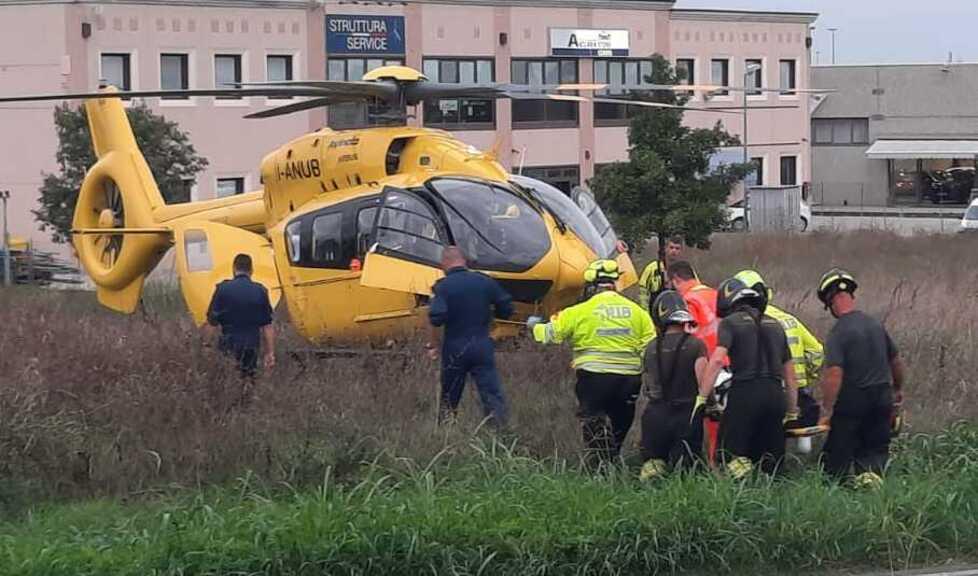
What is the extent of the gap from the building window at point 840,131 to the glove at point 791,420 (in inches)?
2713

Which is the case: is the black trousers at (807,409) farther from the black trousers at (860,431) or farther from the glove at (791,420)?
the black trousers at (860,431)

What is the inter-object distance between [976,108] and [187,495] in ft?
232

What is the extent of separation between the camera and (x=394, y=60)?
166 ft

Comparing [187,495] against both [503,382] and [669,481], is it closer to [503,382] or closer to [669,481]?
[669,481]

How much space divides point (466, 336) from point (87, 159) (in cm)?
2882

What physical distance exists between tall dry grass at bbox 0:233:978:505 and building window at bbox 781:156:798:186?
50004mm

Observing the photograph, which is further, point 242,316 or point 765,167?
point 765,167

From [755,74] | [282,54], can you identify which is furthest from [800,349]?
[755,74]

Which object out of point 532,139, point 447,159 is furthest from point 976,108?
point 447,159

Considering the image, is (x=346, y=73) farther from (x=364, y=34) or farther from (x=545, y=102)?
(x=545, y=102)

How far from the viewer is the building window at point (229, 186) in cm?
4609

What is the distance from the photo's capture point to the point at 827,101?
77375mm

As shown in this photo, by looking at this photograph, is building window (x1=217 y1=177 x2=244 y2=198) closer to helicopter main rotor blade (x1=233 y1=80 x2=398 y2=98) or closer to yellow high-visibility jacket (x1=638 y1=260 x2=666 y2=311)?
helicopter main rotor blade (x1=233 y1=80 x2=398 y2=98)

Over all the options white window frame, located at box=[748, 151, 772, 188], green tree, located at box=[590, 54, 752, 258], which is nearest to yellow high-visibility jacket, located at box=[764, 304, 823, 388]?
green tree, located at box=[590, 54, 752, 258]
